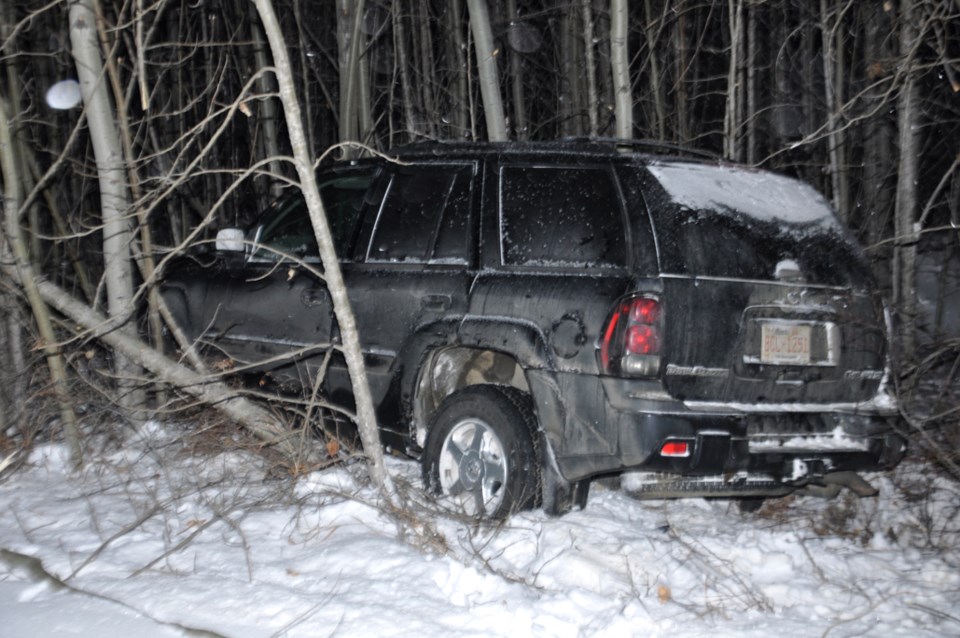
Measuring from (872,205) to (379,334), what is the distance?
23.6 feet

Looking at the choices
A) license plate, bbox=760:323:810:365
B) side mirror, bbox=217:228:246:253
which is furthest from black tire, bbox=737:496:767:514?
side mirror, bbox=217:228:246:253

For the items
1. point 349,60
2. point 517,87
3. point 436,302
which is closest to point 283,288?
point 436,302

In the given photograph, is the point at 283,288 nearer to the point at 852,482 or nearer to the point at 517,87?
the point at 852,482

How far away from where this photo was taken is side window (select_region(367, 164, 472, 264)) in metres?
5.20

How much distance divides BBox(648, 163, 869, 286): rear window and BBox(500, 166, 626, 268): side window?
24 centimetres

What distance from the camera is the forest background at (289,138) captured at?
19.0 ft

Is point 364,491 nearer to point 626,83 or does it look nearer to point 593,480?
point 593,480

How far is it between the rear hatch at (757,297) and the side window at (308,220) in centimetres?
210

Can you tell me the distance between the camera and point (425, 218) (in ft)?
17.7

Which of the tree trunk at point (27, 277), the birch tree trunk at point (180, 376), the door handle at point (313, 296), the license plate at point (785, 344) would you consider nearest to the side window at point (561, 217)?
the license plate at point (785, 344)

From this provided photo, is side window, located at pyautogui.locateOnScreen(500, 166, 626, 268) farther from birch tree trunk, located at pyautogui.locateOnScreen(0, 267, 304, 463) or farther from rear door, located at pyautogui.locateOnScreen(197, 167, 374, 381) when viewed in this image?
birch tree trunk, located at pyautogui.locateOnScreen(0, 267, 304, 463)

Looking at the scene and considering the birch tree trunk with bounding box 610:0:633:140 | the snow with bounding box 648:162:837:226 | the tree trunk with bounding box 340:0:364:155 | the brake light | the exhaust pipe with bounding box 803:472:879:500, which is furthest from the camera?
the tree trunk with bounding box 340:0:364:155

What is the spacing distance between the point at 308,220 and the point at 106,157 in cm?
131

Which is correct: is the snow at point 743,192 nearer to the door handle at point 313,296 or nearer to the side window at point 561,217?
the side window at point 561,217
